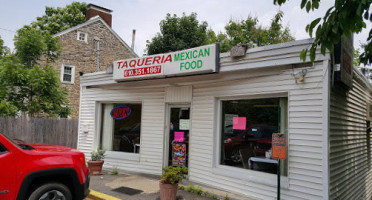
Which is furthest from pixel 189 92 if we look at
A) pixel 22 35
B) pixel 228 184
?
pixel 22 35

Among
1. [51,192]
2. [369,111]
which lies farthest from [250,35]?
[51,192]

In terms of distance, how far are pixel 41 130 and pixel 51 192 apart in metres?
8.52

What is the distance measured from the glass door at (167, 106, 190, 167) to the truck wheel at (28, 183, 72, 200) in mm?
3823

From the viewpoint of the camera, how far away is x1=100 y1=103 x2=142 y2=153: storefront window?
9.43 m

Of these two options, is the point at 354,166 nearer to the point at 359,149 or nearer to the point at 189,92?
the point at 359,149

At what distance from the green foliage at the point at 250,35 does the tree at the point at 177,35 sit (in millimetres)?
2349

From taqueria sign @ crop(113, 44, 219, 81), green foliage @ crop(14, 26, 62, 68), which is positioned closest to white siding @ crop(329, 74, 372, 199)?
taqueria sign @ crop(113, 44, 219, 81)

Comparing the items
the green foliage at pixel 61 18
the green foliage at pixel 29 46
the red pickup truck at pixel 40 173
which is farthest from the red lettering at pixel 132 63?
the green foliage at pixel 61 18

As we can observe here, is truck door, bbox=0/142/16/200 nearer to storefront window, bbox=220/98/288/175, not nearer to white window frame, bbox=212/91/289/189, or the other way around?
white window frame, bbox=212/91/289/189

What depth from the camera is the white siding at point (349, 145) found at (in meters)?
5.72

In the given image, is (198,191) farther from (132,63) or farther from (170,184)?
(132,63)

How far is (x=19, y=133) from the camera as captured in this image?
1195 centimetres

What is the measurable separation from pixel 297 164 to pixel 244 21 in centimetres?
2295

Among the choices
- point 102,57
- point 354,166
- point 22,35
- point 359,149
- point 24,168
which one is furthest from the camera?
point 102,57
